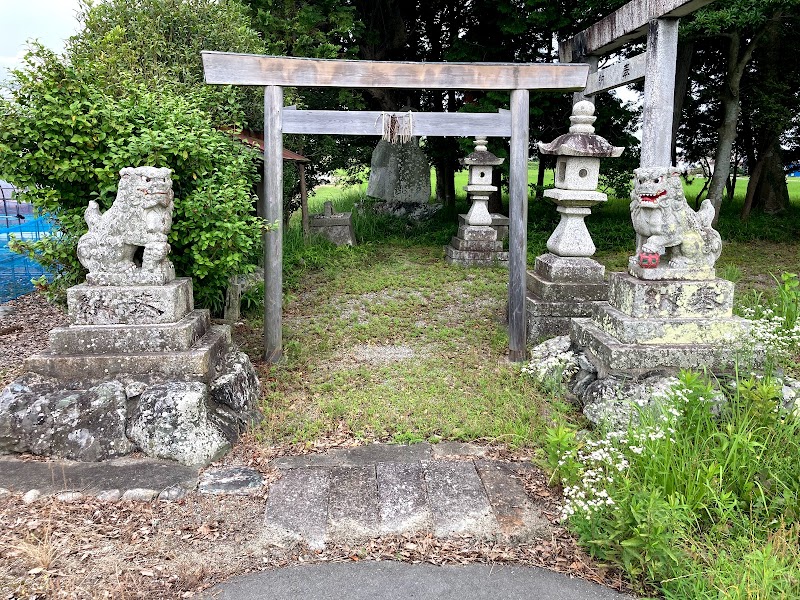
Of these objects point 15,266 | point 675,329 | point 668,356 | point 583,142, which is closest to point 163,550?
point 668,356

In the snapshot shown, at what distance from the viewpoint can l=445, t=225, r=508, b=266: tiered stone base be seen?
11.0 meters

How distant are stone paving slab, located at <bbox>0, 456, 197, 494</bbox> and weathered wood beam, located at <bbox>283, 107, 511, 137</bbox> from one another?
3.33m

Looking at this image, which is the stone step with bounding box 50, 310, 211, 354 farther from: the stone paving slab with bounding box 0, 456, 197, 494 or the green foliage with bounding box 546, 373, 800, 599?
the green foliage with bounding box 546, 373, 800, 599

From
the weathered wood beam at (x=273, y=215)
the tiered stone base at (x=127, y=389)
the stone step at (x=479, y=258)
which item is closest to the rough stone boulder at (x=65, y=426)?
the tiered stone base at (x=127, y=389)

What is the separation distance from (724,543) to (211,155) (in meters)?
4.86

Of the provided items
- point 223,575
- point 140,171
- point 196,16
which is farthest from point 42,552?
point 196,16

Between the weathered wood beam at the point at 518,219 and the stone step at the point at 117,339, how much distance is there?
323 cm

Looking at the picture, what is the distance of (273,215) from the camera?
5.95 m

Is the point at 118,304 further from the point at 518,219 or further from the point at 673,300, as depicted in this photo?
the point at 673,300

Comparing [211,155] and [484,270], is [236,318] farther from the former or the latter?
[484,270]

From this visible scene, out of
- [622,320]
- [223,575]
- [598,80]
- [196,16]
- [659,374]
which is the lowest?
[223,575]

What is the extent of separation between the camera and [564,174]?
23.9 ft

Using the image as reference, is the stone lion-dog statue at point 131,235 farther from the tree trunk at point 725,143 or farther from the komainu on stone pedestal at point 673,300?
the tree trunk at point 725,143

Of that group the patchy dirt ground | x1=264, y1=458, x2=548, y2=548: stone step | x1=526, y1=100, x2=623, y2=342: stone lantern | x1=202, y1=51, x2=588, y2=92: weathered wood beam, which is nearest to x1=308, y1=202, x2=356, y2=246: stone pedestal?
x1=526, y1=100, x2=623, y2=342: stone lantern
